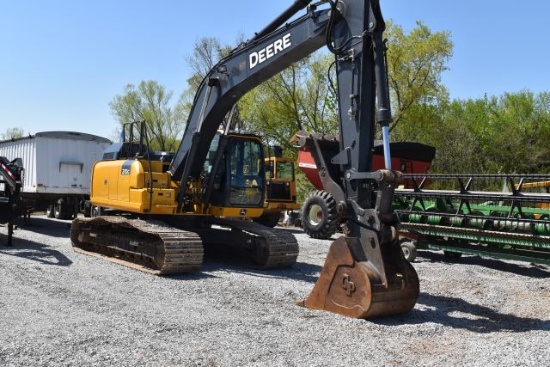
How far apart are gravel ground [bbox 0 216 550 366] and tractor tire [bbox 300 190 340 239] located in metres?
0.90

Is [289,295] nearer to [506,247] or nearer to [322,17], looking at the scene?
[322,17]

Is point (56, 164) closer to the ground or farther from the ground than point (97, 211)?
farther from the ground

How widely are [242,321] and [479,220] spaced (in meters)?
5.35

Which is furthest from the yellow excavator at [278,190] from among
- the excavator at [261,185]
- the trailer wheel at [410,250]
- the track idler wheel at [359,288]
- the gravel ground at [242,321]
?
the track idler wheel at [359,288]

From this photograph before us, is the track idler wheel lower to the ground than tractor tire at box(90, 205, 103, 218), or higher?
lower

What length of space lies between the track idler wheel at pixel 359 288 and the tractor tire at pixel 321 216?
207 millimetres

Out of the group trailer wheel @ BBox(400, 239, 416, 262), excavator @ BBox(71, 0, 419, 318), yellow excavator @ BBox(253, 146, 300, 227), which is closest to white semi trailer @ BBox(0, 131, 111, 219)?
excavator @ BBox(71, 0, 419, 318)

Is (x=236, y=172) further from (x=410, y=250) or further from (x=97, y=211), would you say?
(x=410, y=250)

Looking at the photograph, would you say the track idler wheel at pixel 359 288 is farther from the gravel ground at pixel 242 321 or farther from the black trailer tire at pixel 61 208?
the black trailer tire at pixel 61 208

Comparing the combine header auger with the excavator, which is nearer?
the excavator

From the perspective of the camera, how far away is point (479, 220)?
32.3 feet

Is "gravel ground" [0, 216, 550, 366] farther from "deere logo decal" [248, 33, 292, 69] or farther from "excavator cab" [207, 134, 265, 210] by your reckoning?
"deere logo decal" [248, 33, 292, 69]

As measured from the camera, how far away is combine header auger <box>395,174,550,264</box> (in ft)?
28.7

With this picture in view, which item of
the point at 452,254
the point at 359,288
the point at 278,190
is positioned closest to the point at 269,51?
the point at 359,288
